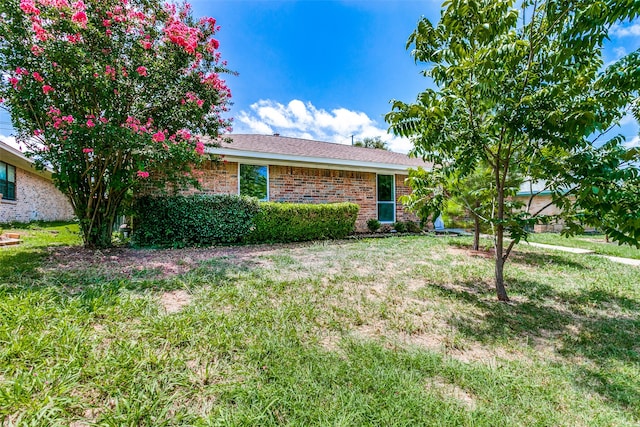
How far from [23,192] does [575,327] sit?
2246 centimetres

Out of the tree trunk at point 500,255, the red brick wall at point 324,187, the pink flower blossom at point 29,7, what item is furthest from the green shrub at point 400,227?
the pink flower blossom at point 29,7

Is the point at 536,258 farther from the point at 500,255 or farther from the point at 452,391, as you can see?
the point at 452,391

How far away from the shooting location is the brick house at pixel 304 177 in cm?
902

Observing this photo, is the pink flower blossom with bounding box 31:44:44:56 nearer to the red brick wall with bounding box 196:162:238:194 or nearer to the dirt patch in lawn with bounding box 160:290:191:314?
the red brick wall with bounding box 196:162:238:194

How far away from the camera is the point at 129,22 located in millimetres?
5750

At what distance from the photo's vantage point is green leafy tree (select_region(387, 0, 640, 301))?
8.93 ft

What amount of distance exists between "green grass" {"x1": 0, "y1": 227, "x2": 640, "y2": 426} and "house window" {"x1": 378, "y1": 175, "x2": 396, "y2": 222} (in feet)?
23.2

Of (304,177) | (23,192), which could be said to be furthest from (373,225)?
(23,192)

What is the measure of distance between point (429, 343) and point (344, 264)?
269cm

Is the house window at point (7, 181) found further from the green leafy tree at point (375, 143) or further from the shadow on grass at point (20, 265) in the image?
the green leafy tree at point (375, 143)

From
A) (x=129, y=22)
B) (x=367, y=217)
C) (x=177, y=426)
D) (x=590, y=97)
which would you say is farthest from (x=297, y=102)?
(x=177, y=426)

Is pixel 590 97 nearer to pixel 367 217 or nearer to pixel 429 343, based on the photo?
pixel 429 343

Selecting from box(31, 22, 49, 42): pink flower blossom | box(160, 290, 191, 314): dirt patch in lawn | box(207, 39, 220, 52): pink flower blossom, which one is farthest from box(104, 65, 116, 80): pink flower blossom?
box(160, 290, 191, 314): dirt patch in lawn

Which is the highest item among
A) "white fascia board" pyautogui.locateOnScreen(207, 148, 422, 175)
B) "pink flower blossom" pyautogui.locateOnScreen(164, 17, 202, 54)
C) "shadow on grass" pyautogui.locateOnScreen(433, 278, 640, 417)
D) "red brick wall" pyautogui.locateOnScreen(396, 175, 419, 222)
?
"pink flower blossom" pyautogui.locateOnScreen(164, 17, 202, 54)
